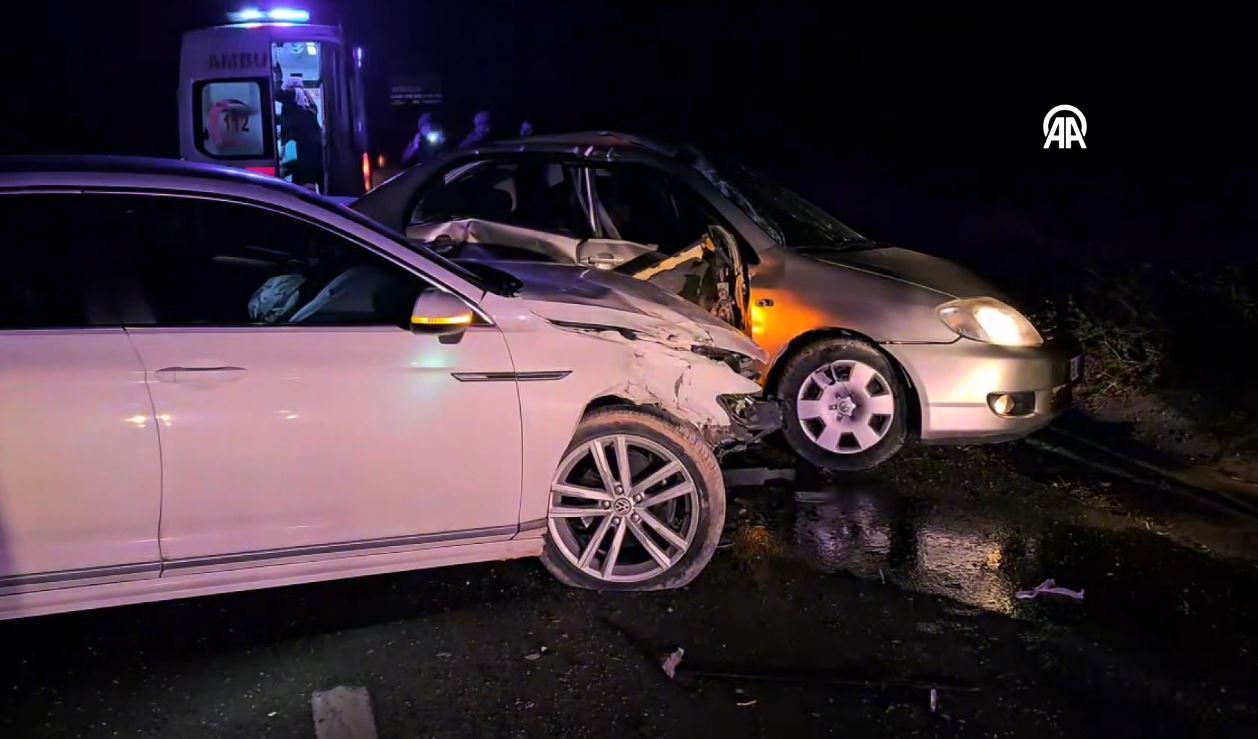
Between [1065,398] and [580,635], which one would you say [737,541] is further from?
[1065,398]

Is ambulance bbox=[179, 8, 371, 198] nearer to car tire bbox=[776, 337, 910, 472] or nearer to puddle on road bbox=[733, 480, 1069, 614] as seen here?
car tire bbox=[776, 337, 910, 472]

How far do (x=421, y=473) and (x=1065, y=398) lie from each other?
12.4ft

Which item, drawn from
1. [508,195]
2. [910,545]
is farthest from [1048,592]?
[508,195]

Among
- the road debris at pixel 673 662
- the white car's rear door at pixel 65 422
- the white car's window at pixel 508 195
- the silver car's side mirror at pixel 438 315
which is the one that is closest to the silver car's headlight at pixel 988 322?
the white car's window at pixel 508 195

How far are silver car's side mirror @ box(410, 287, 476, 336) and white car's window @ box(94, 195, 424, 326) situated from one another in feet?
0.29

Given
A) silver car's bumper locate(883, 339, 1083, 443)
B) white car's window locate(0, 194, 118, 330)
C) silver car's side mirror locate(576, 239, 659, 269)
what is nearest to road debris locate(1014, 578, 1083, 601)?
silver car's bumper locate(883, 339, 1083, 443)

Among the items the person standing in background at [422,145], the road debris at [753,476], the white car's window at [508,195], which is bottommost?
the road debris at [753,476]

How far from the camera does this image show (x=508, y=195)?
23.0ft

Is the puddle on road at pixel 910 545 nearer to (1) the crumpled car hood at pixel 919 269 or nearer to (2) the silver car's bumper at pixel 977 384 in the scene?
(2) the silver car's bumper at pixel 977 384

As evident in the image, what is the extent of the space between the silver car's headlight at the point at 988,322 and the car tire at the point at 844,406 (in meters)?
0.42

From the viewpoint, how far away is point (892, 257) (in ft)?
21.7

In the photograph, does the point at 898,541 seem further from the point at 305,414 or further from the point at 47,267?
the point at 47,267

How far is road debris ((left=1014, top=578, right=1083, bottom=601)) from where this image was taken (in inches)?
181

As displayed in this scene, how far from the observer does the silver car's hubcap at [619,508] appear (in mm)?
4527
